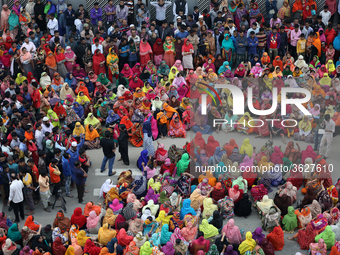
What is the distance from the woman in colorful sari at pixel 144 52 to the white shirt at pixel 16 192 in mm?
7379

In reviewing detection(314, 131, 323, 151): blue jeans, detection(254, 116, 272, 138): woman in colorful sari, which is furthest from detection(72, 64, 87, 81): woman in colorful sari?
detection(314, 131, 323, 151): blue jeans

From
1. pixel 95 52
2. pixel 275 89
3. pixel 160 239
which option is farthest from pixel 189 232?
pixel 95 52

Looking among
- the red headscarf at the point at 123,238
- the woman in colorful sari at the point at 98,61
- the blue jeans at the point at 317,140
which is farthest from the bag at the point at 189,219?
the woman in colorful sari at the point at 98,61

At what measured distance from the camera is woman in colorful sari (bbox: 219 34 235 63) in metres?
18.5

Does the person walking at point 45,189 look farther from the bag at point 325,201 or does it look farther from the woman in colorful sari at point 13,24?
the woman in colorful sari at point 13,24

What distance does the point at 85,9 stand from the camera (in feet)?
67.0

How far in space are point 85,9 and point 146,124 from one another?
722 centimetres

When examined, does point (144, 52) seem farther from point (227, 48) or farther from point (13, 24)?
point (13, 24)

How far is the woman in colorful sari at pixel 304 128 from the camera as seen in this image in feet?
50.7

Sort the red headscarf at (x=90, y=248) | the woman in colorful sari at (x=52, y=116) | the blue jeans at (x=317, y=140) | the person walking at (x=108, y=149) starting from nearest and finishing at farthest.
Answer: the red headscarf at (x=90, y=248)
the person walking at (x=108, y=149)
the blue jeans at (x=317, y=140)
the woman in colorful sari at (x=52, y=116)

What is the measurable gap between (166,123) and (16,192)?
204 inches

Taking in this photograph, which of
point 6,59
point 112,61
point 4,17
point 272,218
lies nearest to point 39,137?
point 112,61

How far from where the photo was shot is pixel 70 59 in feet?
59.1

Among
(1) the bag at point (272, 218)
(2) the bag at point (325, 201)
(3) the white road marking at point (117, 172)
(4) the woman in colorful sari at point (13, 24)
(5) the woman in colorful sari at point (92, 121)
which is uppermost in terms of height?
(4) the woman in colorful sari at point (13, 24)
